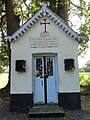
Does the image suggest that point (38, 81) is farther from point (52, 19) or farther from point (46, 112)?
point (52, 19)

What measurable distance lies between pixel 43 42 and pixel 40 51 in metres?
0.49

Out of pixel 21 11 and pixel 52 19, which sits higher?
pixel 21 11

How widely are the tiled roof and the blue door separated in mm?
1566

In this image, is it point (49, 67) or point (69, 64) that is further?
point (49, 67)

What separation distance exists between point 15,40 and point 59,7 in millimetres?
7525

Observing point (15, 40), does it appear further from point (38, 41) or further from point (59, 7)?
point (59, 7)

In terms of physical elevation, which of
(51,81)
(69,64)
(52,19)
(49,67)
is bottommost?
(51,81)

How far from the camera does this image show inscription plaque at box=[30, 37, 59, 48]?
12617mm

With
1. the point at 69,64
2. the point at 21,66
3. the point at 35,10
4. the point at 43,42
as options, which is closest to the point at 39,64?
the point at 21,66

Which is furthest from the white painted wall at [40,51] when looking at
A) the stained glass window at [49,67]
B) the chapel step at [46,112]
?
the chapel step at [46,112]

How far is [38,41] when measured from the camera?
1266cm

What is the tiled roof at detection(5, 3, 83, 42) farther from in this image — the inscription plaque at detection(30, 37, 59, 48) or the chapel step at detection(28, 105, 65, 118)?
the chapel step at detection(28, 105, 65, 118)

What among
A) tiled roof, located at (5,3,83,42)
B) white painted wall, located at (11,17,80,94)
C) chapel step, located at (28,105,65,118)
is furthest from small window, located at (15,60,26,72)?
chapel step, located at (28,105,65,118)

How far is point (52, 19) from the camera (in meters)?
→ 12.7
